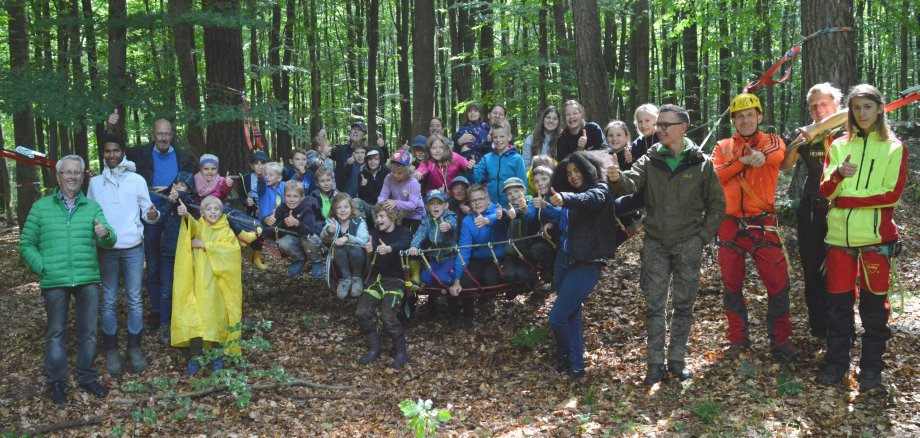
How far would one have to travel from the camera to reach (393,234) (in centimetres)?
624

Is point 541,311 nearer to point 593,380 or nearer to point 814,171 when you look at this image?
point 593,380

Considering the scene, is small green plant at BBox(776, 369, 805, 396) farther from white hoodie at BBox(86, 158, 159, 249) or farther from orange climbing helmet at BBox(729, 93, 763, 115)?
white hoodie at BBox(86, 158, 159, 249)

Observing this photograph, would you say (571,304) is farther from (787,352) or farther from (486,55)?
(486,55)

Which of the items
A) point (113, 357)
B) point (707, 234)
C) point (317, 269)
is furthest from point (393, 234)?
point (707, 234)

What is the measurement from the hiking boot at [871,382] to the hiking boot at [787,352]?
58 cm

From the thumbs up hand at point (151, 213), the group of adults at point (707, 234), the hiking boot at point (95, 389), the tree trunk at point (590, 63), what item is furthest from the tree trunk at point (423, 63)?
the hiking boot at point (95, 389)

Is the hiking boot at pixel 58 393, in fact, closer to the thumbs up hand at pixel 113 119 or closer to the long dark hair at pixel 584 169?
the thumbs up hand at pixel 113 119

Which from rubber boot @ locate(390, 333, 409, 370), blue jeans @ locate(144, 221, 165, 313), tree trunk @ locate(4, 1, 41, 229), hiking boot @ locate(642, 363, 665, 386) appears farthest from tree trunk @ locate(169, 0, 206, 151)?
hiking boot @ locate(642, 363, 665, 386)

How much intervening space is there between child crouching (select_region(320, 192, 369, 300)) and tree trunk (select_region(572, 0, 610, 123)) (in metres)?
3.51

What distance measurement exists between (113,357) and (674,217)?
477cm

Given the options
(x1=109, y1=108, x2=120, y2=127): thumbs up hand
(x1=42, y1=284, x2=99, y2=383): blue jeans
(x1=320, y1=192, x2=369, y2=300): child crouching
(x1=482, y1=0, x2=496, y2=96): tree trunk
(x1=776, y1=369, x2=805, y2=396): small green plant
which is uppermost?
(x1=482, y1=0, x2=496, y2=96): tree trunk

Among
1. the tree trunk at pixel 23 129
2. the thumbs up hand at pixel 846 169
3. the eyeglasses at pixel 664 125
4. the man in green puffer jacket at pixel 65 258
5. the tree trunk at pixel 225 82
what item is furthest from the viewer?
the tree trunk at pixel 23 129

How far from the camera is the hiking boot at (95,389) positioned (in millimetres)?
5391

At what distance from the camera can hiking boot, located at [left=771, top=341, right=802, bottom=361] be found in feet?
16.0
